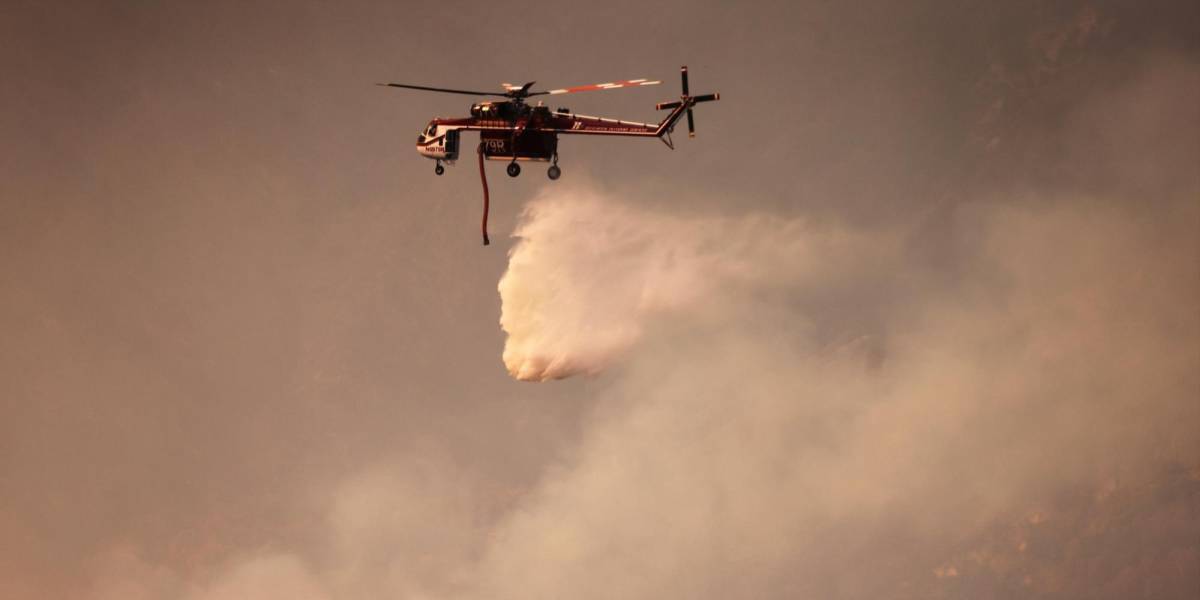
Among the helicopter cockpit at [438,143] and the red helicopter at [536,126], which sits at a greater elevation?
the helicopter cockpit at [438,143]

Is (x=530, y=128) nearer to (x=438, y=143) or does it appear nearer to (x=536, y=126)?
(x=536, y=126)

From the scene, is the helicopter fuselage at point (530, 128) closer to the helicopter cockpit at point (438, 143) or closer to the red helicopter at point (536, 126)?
the red helicopter at point (536, 126)

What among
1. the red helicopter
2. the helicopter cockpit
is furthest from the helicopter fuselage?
the helicopter cockpit

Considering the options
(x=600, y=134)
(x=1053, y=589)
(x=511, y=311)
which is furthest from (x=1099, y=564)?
(x=600, y=134)

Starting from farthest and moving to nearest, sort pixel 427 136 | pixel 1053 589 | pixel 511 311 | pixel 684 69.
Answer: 1. pixel 1053 589
2. pixel 511 311
3. pixel 427 136
4. pixel 684 69

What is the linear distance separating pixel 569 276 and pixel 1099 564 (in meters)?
42.2

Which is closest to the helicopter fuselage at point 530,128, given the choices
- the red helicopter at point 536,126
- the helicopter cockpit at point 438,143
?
the red helicopter at point 536,126

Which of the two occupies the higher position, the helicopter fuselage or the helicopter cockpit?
the helicopter cockpit

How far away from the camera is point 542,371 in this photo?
1416 inches

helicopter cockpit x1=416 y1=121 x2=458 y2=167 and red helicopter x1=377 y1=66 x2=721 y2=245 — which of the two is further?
helicopter cockpit x1=416 y1=121 x2=458 y2=167

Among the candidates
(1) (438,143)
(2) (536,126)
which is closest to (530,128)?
(2) (536,126)

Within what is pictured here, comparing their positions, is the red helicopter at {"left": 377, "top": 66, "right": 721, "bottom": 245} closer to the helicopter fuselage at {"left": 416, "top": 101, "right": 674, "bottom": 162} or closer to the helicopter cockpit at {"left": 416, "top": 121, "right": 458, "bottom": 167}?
the helicopter fuselage at {"left": 416, "top": 101, "right": 674, "bottom": 162}

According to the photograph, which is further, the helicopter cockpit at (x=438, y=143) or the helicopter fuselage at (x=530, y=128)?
the helicopter cockpit at (x=438, y=143)

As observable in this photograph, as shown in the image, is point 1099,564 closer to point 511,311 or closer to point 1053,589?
point 1053,589
